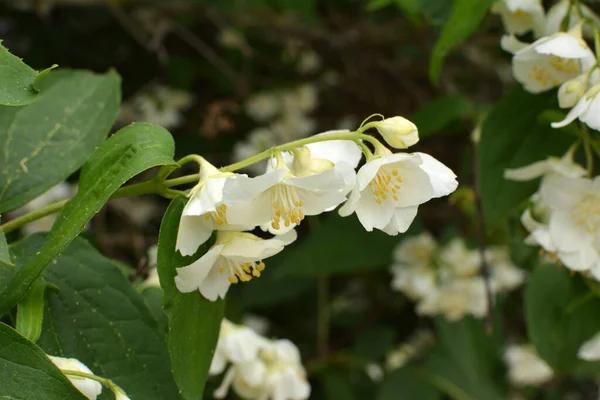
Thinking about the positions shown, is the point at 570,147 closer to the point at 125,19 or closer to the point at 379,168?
the point at 379,168

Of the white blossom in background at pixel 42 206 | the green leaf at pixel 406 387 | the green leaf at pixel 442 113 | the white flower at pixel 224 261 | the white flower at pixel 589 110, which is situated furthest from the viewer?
the green leaf at pixel 406 387

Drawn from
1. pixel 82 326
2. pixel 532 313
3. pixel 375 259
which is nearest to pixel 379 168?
pixel 82 326

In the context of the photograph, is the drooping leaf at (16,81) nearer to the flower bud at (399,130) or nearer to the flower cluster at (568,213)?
the flower bud at (399,130)

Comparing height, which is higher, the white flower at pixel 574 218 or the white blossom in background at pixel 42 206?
the white flower at pixel 574 218

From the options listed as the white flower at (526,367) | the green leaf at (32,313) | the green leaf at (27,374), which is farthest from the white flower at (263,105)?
the green leaf at (27,374)

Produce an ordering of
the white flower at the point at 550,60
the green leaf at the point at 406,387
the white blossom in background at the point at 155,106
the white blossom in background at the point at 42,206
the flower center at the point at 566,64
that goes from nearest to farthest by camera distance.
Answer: the white flower at the point at 550,60 < the flower center at the point at 566,64 < the white blossom in background at the point at 42,206 < the green leaf at the point at 406,387 < the white blossom in background at the point at 155,106

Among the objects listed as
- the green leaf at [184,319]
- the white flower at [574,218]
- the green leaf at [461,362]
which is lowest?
the green leaf at [461,362]

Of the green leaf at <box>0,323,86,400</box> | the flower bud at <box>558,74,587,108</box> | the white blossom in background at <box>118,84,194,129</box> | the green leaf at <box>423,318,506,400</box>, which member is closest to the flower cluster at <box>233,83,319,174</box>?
the white blossom in background at <box>118,84,194,129</box>
